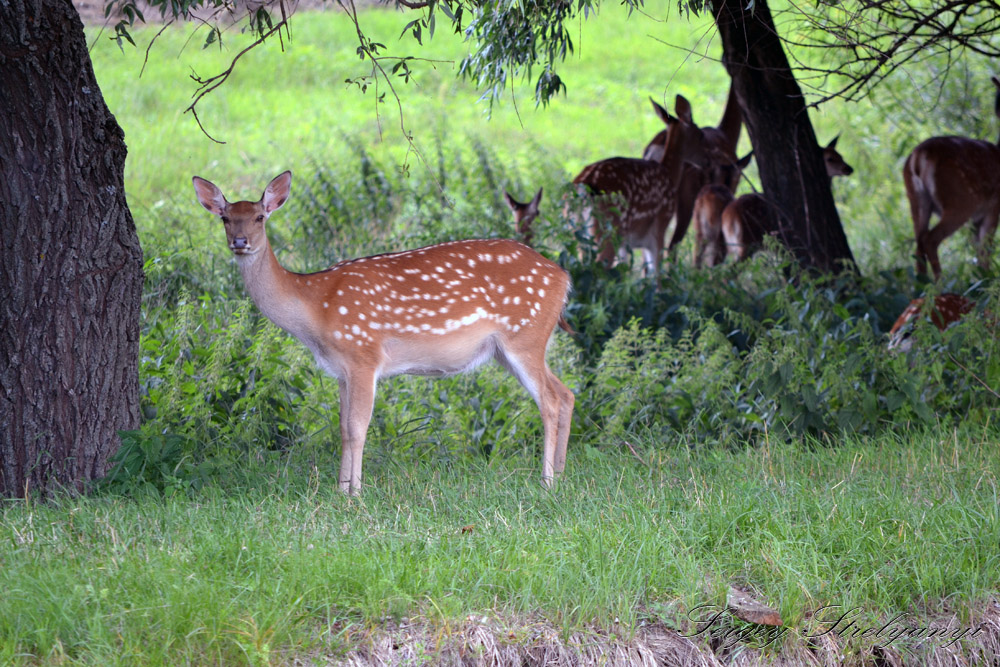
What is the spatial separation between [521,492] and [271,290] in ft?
4.98

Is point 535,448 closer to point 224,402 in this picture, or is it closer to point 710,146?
point 224,402

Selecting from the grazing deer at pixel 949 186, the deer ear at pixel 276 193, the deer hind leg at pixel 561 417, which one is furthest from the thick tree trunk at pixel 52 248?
the grazing deer at pixel 949 186

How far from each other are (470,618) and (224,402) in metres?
2.63

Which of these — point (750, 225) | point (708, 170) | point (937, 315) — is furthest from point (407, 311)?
point (708, 170)

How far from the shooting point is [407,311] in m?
5.54

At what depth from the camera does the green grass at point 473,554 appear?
11.9ft

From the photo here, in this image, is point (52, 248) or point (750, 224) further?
point (750, 224)

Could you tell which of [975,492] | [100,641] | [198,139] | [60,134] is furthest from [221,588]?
[198,139]

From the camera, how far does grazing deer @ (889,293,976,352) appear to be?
693cm

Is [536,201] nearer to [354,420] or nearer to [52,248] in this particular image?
[354,420]

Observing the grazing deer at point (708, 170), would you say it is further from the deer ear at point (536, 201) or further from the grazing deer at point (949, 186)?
the deer ear at point (536, 201)

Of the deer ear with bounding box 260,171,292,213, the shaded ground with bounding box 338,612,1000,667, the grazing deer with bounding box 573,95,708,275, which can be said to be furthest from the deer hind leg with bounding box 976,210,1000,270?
the deer ear with bounding box 260,171,292,213

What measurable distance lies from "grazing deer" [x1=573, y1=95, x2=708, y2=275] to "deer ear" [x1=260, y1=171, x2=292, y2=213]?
3781 mm

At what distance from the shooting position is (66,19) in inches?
192
